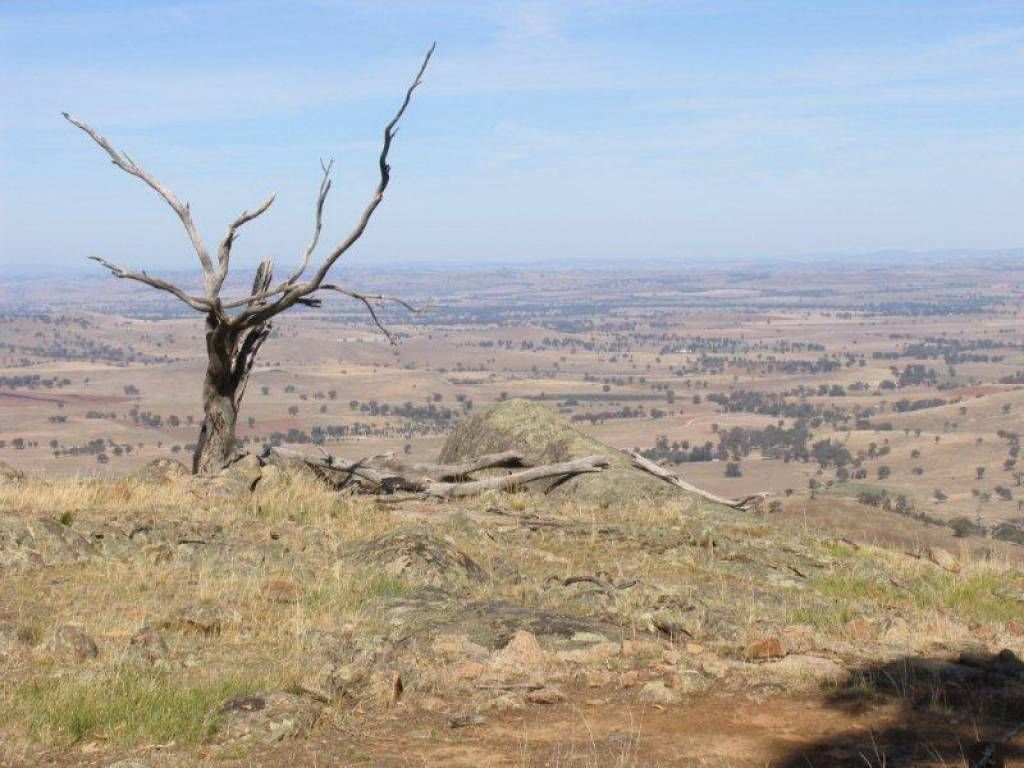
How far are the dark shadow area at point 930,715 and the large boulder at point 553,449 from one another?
8123 mm

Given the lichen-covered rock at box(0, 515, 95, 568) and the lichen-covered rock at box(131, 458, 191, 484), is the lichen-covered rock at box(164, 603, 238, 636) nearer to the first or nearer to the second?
the lichen-covered rock at box(0, 515, 95, 568)

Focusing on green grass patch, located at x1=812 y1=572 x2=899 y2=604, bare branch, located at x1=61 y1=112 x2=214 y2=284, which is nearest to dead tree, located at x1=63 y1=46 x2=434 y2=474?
bare branch, located at x1=61 y1=112 x2=214 y2=284

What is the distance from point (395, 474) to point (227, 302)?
350 centimetres

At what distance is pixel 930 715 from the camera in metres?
6.96

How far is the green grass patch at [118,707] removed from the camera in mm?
6352

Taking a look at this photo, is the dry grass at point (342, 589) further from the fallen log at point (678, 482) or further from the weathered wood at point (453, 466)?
the weathered wood at point (453, 466)

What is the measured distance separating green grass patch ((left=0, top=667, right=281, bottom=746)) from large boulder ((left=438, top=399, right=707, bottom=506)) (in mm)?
9403

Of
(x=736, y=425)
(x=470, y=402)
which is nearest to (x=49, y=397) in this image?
(x=470, y=402)

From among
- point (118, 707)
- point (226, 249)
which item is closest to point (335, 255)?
point (226, 249)

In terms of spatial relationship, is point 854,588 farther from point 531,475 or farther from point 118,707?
point 118,707

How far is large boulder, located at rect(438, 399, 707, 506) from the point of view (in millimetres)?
16500

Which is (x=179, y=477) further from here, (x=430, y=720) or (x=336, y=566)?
(x=430, y=720)

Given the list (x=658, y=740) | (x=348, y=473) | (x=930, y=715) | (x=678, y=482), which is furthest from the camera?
(x=678, y=482)

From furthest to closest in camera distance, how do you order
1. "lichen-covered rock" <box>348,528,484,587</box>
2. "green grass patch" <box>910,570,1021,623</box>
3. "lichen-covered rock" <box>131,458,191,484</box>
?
"lichen-covered rock" <box>131,458,191,484</box>
"green grass patch" <box>910,570,1021,623</box>
"lichen-covered rock" <box>348,528,484,587</box>
